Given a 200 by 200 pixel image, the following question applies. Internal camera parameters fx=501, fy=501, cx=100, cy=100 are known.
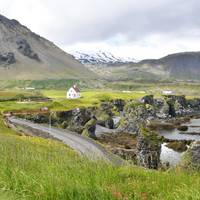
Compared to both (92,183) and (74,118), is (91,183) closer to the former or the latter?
(92,183)

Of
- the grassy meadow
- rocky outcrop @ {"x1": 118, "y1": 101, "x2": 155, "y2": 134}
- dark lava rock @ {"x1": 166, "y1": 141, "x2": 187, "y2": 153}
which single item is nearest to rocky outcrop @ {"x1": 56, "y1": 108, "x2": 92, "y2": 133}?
rocky outcrop @ {"x1": 118, "y1": 101, "x2": 155, "y2": 134}

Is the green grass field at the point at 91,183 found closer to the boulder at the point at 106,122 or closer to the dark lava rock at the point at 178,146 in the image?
the dark lava rock at the point at 178,146

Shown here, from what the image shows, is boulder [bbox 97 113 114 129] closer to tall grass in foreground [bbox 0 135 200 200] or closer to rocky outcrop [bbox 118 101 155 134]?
rocky outcrop [bbox 118 101 155 134]

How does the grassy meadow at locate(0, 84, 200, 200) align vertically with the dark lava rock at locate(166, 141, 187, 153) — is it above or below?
above

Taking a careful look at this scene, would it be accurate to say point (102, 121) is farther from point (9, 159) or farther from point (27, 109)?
point (9, 159)

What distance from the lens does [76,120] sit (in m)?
127

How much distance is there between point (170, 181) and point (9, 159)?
6129mm

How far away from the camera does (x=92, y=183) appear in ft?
40.7

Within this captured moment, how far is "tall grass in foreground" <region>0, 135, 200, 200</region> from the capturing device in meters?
11.8

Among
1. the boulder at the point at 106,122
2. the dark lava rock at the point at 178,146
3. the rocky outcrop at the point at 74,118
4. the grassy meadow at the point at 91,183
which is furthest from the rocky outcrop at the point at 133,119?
the grassy meadow at the point at 91,183

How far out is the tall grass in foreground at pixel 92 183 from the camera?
11.8 m

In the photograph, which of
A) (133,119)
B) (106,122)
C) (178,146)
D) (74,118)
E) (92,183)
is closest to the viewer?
(92,183)

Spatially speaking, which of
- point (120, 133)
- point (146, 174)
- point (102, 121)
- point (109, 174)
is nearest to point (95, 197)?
point (109, 174)

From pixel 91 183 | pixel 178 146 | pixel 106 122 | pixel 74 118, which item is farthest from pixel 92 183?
pixel 106 122
